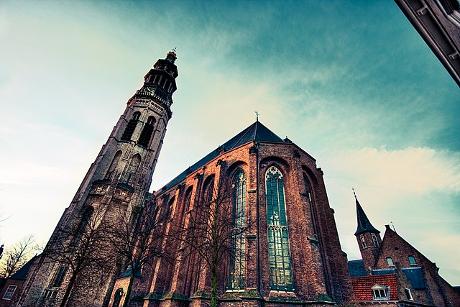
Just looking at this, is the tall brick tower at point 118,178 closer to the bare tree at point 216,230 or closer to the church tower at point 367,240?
the bare tree at point 216,230

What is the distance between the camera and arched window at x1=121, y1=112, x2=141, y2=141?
26.4 m

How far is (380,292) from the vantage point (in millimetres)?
18750

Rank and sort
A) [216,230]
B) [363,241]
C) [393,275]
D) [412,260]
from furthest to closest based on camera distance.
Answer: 1. [363,241]
2. [412,260]
3. [393,275]
4. [216,230]

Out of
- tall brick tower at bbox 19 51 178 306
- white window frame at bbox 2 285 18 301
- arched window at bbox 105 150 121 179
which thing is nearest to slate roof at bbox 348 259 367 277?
tall brick tower at bbox 19 51 178 306

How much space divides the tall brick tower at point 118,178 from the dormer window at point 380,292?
70.1ft

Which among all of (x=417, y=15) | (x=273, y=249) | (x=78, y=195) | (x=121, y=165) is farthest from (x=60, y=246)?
(x=417, y=15)

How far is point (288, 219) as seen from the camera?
14.5 m

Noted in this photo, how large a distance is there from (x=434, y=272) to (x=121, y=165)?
37.9 m

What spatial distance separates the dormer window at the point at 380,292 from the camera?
18422mm

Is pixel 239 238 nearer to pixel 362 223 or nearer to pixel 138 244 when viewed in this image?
pixel 138 244

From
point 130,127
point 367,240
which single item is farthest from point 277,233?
point 367,240

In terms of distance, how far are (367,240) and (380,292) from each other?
58.3 ft

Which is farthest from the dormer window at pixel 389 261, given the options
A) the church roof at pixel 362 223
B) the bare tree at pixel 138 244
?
the bare tree at pixel 138 244

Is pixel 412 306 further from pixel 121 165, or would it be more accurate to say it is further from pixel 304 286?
pixel 121 165
